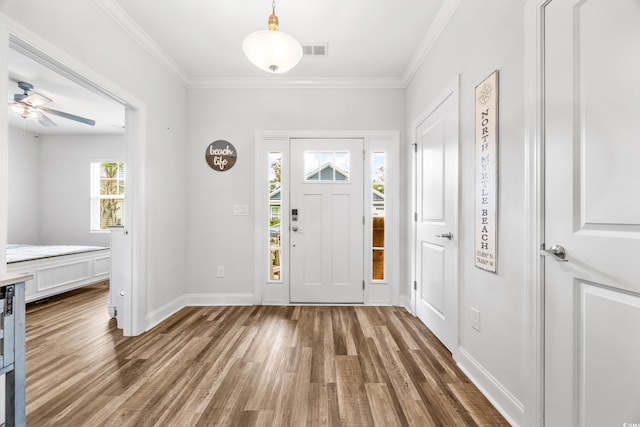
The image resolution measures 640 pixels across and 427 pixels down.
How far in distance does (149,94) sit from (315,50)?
1671 millimetres

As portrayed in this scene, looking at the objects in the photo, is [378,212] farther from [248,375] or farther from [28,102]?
[28,102]

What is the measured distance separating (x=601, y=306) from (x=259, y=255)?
2.94 metres

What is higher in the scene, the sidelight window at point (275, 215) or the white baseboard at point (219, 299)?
the sidelight window at point (275, 215)

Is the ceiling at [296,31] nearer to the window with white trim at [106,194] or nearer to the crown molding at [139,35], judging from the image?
the crown molding at [139,35]

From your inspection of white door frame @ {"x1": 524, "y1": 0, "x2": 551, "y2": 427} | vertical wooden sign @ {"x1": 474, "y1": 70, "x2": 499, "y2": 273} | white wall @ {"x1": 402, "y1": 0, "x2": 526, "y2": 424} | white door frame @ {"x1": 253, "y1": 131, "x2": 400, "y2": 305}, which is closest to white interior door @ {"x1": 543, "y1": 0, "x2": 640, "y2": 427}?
white door frame @ {"x1": 524, "y1": 0, "x2": 551, "y2": 427}

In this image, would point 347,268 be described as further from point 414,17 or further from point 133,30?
point 133,30

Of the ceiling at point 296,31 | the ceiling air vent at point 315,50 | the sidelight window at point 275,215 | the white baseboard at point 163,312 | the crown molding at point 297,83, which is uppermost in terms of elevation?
the ceiling at point 296,31

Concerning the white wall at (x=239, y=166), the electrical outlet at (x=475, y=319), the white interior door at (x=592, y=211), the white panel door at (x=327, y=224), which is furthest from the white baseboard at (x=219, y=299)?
the white interior door at (x=592, y=211)

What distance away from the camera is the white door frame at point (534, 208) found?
1310 millimetres

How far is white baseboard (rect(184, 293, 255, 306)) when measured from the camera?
3.41 metres

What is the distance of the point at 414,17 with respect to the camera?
7.80 ft

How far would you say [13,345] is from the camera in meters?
1.13

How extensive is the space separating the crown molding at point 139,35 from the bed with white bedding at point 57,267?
2.65 metres

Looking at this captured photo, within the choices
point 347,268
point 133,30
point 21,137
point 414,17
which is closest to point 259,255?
point 347,268
